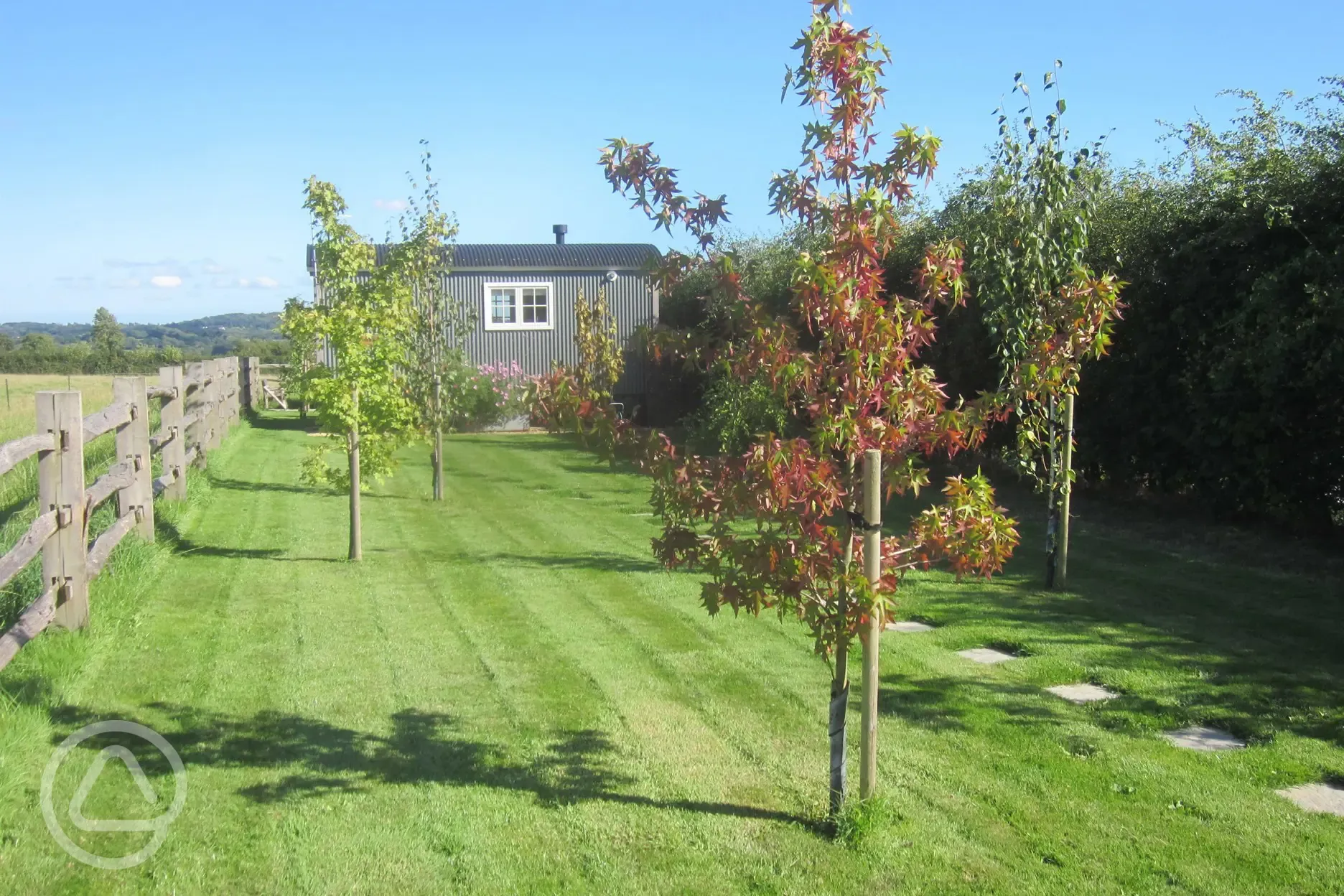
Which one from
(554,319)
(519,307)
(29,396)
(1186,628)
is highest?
(519,307)

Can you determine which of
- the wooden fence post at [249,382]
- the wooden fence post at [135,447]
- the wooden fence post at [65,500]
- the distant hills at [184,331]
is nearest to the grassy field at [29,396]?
the wooden fence post at [249,382]

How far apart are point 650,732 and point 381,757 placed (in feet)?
4.03

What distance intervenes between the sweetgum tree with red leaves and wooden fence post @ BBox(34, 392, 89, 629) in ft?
10.6

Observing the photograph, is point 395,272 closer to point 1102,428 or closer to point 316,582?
point 316,582

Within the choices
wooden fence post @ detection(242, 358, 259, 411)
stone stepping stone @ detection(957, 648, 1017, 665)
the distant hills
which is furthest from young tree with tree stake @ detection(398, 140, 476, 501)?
the distant hills

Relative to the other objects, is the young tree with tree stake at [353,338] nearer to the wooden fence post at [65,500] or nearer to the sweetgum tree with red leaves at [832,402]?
the wooden fence post at [65,500]

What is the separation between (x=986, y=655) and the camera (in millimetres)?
6602

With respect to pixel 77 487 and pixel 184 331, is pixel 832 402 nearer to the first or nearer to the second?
pixel 77 487

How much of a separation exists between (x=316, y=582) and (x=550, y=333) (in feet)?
56.5

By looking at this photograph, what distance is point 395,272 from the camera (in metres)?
10.0

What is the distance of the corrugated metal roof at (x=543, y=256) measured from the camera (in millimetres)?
25000

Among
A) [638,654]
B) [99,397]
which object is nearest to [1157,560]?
[638,654]

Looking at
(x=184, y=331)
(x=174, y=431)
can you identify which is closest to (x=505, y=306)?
(x=174, y=431)

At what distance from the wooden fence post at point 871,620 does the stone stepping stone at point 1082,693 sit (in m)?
1.85
